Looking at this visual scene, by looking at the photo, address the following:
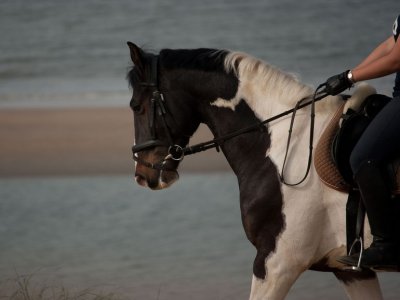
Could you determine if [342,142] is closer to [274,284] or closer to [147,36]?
[274,284]

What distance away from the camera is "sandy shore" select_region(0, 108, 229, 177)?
42.1ft

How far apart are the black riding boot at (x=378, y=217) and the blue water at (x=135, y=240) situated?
8.25 ft

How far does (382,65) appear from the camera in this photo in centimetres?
492

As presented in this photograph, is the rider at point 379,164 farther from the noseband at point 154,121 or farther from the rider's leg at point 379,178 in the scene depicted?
the noseband at point 154,121

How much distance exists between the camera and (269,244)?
16.8 feet

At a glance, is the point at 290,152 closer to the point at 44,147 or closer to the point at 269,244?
the point at 269,244

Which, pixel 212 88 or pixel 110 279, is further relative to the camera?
pixel 110 279

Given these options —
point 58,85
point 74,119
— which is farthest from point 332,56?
point 74,119

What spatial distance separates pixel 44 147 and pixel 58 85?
6742 mm

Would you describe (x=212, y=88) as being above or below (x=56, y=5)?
below

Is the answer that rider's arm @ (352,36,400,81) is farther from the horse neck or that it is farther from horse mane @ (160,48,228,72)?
horse mane @ (160,48,228,72)

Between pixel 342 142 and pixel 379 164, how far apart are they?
0.23 metres

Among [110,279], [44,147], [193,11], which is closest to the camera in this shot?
[110,279]

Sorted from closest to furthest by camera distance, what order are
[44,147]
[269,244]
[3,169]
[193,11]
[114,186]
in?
1. [269,244]
2. [114,186]
3. [3,169]
4. [44,147]
5. [193,11]
